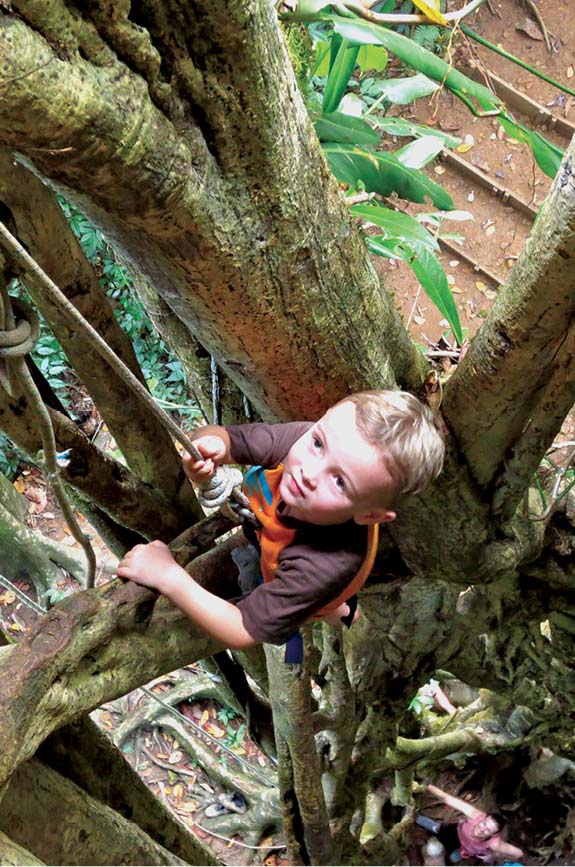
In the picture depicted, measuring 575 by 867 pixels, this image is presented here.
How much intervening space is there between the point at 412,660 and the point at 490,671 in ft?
1.33

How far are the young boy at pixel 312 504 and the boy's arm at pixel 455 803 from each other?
2428 millimetres

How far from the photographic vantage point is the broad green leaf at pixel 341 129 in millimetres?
1222

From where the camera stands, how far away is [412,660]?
2.04 metres

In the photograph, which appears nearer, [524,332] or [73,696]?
[73,696]

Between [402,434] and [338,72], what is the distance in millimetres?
591

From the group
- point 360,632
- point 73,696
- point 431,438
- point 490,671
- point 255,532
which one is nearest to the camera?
point 73,696

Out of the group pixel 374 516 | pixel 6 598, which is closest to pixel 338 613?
pixel 374 516

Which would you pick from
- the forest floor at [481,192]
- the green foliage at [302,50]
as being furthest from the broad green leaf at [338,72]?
the forest floor at [481,192]

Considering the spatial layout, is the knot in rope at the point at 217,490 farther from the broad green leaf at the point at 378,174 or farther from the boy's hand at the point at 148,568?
the broad green leaf at the point at 378,174

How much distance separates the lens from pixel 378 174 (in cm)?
129

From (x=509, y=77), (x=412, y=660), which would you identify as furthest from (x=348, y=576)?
(x=509, y=77)

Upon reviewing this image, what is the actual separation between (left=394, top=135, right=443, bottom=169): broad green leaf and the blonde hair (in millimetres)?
484

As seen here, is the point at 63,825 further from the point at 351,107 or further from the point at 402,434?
the point at 351,107

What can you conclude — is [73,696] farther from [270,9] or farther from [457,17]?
[457,17]
